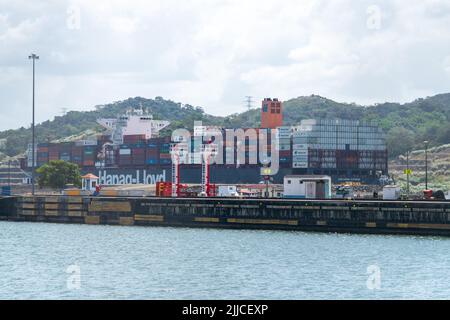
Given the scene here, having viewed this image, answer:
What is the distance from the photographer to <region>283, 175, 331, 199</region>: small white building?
11906cm

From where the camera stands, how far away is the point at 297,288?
55.8m

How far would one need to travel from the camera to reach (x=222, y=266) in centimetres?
6625

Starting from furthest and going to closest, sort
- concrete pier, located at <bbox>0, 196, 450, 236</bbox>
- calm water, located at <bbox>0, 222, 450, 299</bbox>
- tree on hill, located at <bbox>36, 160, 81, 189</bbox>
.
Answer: tree on hill, located at <bbox>36, 160, 81, 189</bbox> < concrete pier, located at <bbox>0, 196, 450, 236</bbox> < calm water, located at <bbox>0, 222, 450, 299</bbox>

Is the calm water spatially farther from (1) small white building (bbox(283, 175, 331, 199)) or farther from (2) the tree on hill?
(2) the tree on hill

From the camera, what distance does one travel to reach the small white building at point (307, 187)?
119 m

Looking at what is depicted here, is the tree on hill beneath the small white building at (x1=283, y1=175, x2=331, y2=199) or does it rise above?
above

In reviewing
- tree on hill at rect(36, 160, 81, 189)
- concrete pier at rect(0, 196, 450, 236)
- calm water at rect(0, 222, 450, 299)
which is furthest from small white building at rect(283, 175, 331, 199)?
tree on hill at rect(36, 160, 81, 189)

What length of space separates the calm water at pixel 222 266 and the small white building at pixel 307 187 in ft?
72.2

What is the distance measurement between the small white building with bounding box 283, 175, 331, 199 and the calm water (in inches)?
867

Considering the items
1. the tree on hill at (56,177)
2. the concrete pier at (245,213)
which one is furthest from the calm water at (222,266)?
the tree on hill at (56,177)

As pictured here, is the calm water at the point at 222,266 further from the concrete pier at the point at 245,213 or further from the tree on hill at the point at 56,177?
the tree on hill at the point at 56,177
